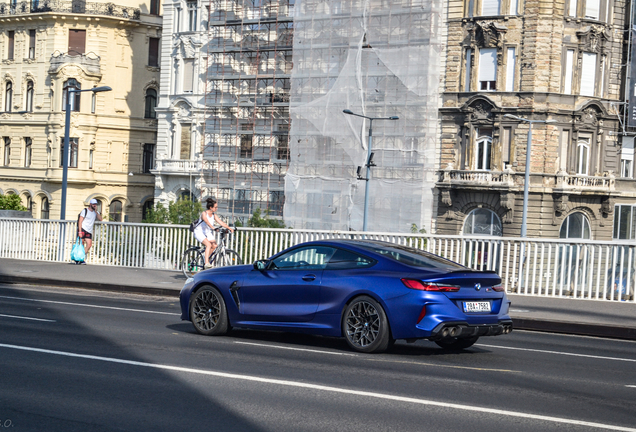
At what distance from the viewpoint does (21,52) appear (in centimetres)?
7338

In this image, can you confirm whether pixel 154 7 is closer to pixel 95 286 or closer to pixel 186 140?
pixel 186 140

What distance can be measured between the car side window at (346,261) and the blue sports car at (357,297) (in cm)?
1

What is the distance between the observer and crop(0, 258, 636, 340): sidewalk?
1555cm

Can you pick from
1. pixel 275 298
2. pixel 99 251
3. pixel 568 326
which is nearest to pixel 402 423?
pixel 275 298

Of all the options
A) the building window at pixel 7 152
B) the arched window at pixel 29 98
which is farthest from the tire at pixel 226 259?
the building window at pixel 7 152

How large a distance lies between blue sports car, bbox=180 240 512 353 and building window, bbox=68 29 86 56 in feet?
202

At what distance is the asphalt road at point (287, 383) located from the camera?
7.54 metres

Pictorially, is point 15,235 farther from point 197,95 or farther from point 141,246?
point 197,95

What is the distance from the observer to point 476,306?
11.2 m

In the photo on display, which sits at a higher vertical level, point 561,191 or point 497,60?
point 497,60

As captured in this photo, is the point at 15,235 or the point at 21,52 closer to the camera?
the point at 15,235

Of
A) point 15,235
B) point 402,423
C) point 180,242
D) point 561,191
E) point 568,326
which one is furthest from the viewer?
point 561,191

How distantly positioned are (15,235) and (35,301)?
515 inches

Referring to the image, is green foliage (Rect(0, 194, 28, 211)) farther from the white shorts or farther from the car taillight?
the car taillight
